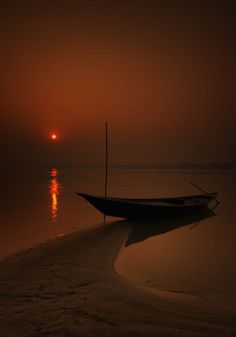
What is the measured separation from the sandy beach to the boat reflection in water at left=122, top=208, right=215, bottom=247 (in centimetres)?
408

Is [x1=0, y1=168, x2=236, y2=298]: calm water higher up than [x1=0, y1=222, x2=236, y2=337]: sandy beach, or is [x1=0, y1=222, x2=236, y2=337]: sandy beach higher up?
[x1=0, y1=222, x2=236, y2=337]: sandy beach

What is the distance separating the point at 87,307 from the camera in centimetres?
546

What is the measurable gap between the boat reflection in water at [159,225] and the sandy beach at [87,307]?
408cm

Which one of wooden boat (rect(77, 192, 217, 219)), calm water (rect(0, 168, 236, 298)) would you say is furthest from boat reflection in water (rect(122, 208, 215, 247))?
wooden boat (rect(77, 192, 217, 219))

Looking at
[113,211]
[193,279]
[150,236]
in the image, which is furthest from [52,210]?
[193,279]

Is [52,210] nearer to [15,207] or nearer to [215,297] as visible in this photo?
[15,207]

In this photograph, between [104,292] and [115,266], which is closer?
[104,292]

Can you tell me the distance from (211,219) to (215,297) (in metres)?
12.4

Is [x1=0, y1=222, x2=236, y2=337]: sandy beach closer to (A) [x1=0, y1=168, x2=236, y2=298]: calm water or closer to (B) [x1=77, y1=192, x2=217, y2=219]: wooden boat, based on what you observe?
(A) [x1=0, y1=168, x2=236, y2=298]: calm water

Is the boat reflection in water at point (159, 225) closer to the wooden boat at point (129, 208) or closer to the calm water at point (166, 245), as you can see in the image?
the calm water at point (166, 245)

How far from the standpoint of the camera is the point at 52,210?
2261cm

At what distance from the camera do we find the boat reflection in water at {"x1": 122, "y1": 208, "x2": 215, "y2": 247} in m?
13.1

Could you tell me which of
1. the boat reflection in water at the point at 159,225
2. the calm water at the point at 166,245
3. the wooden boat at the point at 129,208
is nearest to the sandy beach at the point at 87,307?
Answer: the calm water at the point at 166,245

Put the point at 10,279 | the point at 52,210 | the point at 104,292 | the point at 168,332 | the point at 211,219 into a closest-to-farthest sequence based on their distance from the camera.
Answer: the point at 168,332 < the point at 104,292 < the point at 10,279 < the point at 211,219 < the point at 52,210
